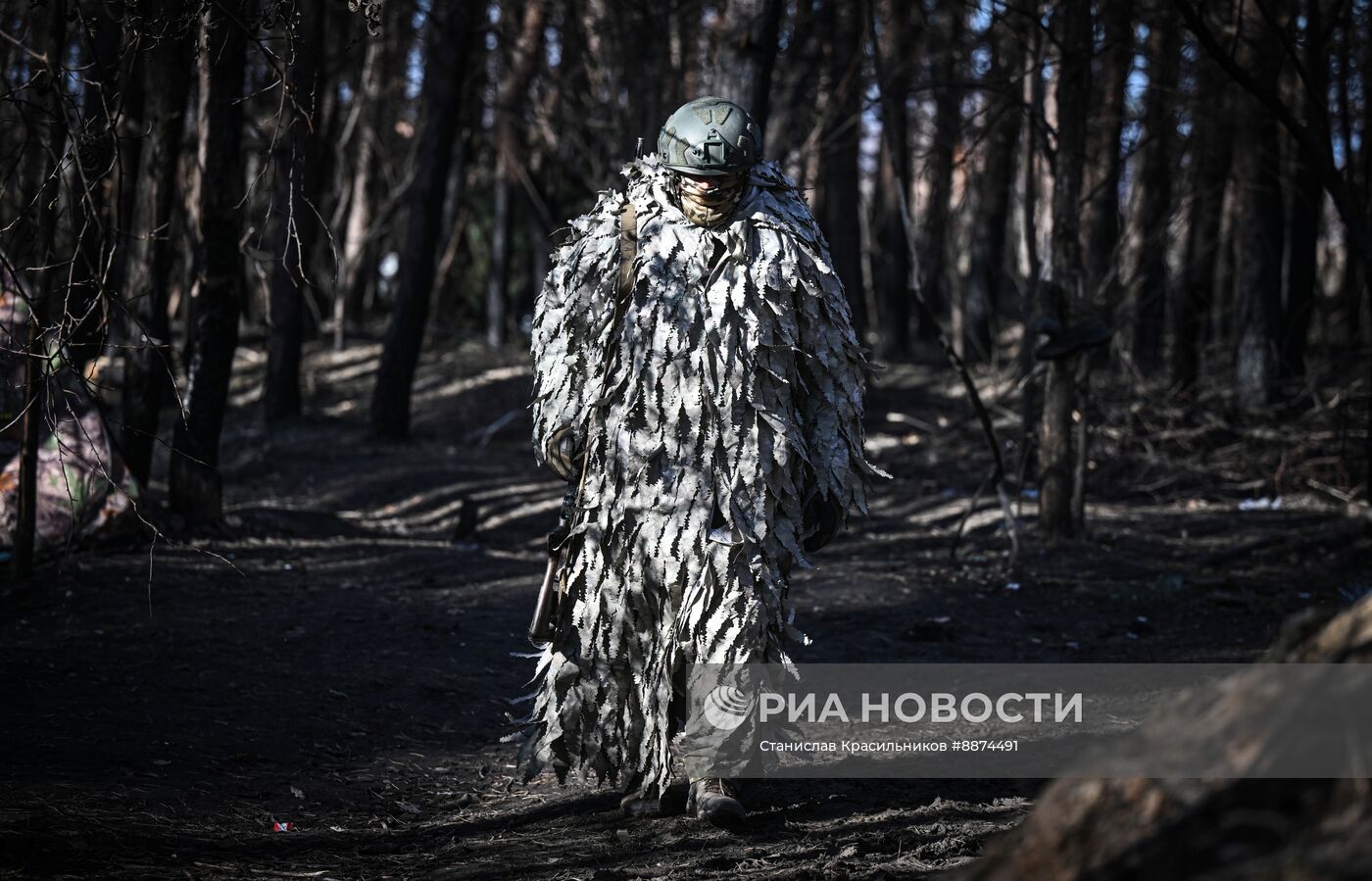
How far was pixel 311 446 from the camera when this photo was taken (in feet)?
46.0

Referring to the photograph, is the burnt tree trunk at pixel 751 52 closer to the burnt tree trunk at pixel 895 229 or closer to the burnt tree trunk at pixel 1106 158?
the burnt tree trunk at pixel 1106 158

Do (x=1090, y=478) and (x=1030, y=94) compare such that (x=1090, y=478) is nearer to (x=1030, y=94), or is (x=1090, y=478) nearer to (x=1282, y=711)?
(x=1030, y=94)

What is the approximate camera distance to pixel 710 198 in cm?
438

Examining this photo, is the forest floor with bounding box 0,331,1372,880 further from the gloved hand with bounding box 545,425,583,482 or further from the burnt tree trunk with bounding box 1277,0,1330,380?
the burnt tree trunk with bounding box 1277,0,1330,380

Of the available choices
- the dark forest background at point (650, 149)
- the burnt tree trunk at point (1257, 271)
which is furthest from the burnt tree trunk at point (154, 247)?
the burnt tree trunk at point (1257, 271)

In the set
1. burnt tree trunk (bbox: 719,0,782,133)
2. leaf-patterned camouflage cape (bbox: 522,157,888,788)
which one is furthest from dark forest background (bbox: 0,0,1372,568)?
leaf-patterned camouflage cape (bbox: 522,157,888,788)

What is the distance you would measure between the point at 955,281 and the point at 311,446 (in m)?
9.07

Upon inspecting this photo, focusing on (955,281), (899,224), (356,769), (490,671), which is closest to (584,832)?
(356,769)

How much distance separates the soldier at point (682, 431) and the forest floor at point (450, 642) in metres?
0.47

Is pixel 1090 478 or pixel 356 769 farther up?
pixel 1090 478

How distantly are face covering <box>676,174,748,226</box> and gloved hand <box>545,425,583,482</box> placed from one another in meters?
0.85

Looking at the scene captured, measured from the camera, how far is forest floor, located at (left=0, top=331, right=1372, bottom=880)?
13.2ft

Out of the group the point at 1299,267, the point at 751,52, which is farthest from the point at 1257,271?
the point at 751,52

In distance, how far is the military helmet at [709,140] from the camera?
4305 mm
